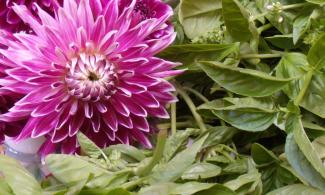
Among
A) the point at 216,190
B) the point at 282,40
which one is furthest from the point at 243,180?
the point at 282,40

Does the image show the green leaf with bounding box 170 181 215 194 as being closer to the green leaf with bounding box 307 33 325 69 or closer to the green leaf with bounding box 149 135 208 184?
the green leaf with bounding box 149 135 208 184

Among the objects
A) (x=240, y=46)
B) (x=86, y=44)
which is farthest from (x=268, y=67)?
(x=86, y=44)

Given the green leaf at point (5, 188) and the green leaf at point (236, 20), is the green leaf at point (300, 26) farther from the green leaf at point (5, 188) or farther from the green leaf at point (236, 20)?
the green leaf at point (5, 188)

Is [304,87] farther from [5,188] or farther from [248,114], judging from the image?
[5,188]

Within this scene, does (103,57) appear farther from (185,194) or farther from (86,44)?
(185,194)

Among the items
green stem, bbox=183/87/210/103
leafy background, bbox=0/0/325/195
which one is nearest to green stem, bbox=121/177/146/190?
leafy background, bbox=0/0/325/195

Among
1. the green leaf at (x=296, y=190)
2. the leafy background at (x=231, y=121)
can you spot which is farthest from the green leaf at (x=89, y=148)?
the green leaf at (x=296, y=190)
